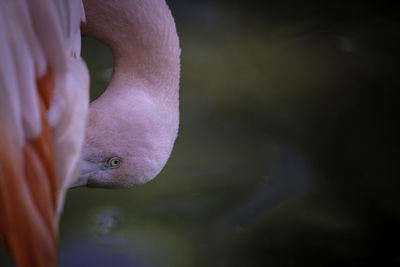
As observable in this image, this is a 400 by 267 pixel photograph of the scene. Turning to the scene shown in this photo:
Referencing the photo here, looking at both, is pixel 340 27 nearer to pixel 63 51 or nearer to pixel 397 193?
pixel 397 193

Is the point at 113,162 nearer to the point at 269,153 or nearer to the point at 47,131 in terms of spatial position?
the point at 47,131

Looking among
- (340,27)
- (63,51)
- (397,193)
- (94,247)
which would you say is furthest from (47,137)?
(340,27)

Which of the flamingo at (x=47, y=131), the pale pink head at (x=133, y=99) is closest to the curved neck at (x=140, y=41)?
the pale pink head at (x=133, y=99)

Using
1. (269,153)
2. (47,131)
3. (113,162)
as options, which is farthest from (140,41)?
(269,153)

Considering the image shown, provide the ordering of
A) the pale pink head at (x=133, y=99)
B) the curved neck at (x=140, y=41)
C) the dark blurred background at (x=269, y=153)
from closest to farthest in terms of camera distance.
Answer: the pale pink head at (x=133, y=99)
the curved neck at (x=140, y=41)
the dark blurred background at (x=269, y=153)

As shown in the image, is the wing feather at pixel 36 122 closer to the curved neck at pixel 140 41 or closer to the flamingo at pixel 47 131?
the flamingo at pixel 47 131

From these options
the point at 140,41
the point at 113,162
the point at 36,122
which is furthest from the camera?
the point at 140,41
